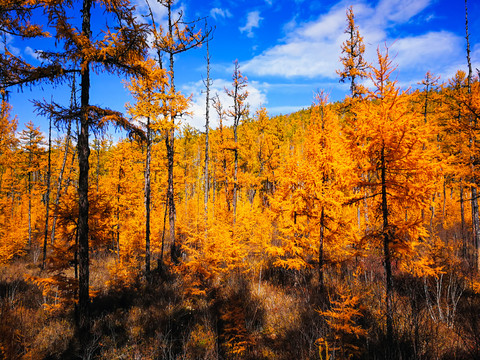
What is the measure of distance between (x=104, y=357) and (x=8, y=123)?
67.5 feet

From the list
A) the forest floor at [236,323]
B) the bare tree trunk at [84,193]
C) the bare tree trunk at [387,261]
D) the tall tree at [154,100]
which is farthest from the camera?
the tall tree at [154,100]

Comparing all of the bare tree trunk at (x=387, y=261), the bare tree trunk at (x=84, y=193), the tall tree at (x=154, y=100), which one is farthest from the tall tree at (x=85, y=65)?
the bare tree trunk at (x=387, y=261)

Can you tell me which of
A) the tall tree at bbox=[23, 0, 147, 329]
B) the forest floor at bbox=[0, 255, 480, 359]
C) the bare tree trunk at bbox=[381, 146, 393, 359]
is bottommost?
the forest floor at bbox=[0, 255, 480, 359]

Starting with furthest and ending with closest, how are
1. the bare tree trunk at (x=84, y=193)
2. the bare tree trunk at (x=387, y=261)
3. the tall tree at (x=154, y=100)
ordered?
the tall tree at (x=154, y=100) < the bare tree trunk at (x=84, y=193) < the bare tree trunk at (x=387, y=261)

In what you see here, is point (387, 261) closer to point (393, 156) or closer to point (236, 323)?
point (393, 156)

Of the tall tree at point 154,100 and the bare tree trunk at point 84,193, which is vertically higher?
the tall tree at point 154,100

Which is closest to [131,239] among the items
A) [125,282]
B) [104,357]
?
[125,282]

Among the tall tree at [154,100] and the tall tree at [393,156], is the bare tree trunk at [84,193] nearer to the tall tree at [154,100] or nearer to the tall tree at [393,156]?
the tall tree at [154,100]

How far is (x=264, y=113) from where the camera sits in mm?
20250

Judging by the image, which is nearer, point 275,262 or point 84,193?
point 84,193

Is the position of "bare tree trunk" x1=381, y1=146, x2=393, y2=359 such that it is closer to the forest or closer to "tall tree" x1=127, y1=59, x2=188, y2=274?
the forest

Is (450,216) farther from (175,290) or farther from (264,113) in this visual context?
(175,290)

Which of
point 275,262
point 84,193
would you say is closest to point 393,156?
point 275,262

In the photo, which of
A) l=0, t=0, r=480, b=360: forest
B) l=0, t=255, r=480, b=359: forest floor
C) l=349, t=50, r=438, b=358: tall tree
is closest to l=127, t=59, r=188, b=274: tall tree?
l=0, t=0, r=480, b=360: forest
